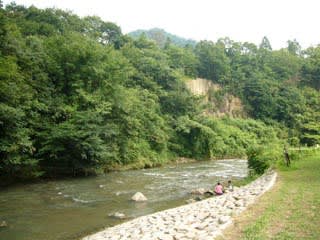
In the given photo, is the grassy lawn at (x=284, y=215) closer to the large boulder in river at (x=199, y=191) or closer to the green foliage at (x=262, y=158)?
the large boulder in river at (x=199, y=191)

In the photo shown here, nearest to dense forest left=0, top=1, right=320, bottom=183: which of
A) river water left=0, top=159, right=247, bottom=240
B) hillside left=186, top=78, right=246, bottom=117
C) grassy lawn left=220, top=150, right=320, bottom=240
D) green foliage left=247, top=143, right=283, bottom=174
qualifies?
green foliage left=247, top=143, right=283, bottom=174

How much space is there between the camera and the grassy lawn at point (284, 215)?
8052 mm

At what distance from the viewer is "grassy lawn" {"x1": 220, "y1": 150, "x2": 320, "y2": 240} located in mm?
8052

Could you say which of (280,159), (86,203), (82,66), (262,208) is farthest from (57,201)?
(82,66)

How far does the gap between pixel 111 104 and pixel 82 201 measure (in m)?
13.2

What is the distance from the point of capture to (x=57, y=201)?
17.5 m

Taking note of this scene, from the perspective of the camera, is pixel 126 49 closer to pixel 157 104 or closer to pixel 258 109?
pixel 157 104

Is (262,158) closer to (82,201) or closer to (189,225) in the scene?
(82,201)

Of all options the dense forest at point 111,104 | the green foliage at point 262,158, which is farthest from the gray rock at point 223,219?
the green foliage at point 262,158

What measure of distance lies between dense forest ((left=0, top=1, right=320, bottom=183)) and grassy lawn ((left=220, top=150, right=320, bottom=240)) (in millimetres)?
5153

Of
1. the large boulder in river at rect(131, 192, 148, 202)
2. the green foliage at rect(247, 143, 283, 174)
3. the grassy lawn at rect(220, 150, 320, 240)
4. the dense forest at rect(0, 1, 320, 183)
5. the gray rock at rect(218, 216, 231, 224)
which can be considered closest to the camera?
the grassy lawn at rect(220, 150, 320, 240)

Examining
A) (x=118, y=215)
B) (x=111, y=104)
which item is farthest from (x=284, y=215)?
(x=111, y=104)

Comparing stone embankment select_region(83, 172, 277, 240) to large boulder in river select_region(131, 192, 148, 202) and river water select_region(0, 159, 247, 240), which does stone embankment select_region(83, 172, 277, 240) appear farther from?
large boulder in river select_region(131, 192, 148, 202)

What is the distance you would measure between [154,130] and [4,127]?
66.0 ft
